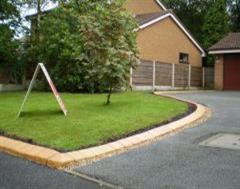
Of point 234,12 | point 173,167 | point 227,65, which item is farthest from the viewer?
point 234,12

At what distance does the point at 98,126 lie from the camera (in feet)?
38.3

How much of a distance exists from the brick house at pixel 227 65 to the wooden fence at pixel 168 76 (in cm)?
129

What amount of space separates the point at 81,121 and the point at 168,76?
58.6 ft

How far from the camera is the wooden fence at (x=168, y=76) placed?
1076 inches

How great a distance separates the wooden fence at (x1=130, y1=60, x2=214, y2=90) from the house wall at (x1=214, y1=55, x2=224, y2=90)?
118 centimetres

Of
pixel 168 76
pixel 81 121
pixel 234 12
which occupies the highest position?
pixel 234 12

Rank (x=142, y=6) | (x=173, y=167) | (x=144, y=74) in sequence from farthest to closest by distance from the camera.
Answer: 1. (x=142, y=6)
2. (x=144, y=74)
3. (x=173, y=167)

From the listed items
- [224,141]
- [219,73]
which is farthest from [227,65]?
[224,141]

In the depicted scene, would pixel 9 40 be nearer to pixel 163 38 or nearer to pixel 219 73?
pixel 163 38

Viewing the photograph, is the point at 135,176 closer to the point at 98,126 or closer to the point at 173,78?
the point at 98,126

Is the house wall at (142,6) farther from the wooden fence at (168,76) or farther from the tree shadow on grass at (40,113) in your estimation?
the tree shadow on grass at (40,113)

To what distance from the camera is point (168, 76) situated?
29672mm

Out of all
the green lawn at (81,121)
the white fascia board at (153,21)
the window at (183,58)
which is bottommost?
the green lawn at (81,121)

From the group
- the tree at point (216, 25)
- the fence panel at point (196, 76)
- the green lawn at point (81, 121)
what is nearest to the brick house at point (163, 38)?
the fence panel at point (196, 76)
